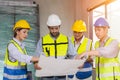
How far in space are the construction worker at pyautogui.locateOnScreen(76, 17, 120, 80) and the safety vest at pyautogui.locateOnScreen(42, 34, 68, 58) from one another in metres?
0.26

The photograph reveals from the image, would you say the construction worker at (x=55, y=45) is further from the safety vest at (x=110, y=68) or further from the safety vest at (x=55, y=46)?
the safety vest at (x=110, y=68)

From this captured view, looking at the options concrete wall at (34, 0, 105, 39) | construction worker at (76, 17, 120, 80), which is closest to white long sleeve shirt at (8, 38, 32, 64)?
construction worker at (76, 17, 120, 80)

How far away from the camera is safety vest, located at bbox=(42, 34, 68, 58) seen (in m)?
3.13

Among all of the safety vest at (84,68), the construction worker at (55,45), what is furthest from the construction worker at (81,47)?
the construction worker at (55,45)

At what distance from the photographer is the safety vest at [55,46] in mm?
3129

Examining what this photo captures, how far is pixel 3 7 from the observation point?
17.6ft

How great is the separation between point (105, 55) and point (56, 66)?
0.52m

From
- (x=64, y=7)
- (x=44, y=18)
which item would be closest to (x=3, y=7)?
(x=44, y=18)

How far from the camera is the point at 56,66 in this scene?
281cm

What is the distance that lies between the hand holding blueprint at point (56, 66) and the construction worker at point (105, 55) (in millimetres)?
121

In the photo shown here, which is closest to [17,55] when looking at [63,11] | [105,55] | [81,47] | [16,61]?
[16,61]

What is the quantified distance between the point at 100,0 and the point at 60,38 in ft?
5.28

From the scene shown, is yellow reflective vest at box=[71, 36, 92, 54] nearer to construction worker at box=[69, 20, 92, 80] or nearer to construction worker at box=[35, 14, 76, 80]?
construction worker at box=[69, 20, 92, 80]

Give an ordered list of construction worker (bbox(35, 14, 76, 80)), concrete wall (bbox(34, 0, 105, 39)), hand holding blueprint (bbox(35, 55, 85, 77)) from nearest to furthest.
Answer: hand holding blueprint (bbox(35, 55, 85, 77))
construction worker (bbox(35, 14, 76, 80))
concrete wall (bbox(34, 0, 105, 39))
